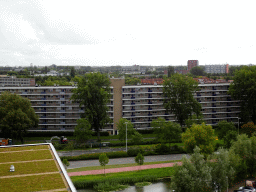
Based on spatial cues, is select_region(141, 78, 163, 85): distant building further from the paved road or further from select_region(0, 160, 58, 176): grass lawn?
select_region(0, 160, 58, 176): grass lawn

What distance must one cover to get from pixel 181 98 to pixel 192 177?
40171 millimetres

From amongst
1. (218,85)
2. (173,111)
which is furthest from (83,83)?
(218,85)

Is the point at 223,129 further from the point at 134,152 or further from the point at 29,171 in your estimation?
the point at 29,171

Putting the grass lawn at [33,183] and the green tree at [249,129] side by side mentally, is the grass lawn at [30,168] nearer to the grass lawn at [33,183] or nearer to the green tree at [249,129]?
the grass lawn at [33,183]

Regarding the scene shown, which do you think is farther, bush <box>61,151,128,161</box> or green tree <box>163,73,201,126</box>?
green tree <box>163,73,201,126</box>

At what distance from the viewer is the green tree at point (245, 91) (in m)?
67.0

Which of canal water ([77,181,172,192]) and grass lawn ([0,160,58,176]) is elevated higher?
grass lawn ([0,160,58,176])

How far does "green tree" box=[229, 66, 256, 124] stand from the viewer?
67000 millimetres

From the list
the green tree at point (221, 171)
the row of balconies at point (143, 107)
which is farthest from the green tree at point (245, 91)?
the green tree at point (221, 171)

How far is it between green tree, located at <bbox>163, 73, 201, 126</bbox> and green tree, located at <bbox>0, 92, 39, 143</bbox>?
29.4 m

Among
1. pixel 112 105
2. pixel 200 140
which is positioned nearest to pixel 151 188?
pixel 200 140

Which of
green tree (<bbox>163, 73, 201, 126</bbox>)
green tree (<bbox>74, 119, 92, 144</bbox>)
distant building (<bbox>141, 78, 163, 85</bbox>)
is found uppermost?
distant building (<bbox>141, 78, 163, 85</bbox>)

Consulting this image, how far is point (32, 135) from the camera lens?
6638cm

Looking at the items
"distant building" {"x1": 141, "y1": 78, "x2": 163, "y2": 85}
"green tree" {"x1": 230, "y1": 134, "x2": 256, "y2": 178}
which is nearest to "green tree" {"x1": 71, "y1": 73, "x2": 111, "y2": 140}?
"distant building" {"x1": 141, "y1": 78, "x2": 163, "y2": 85}
